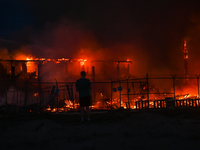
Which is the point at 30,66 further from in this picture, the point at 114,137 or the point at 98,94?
the point at 114,137

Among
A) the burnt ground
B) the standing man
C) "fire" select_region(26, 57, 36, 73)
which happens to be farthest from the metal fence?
the burnt ground

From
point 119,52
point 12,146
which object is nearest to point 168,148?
point 12,146

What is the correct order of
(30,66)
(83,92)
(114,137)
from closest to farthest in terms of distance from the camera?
(114,137) < (83,92) < (30,66)

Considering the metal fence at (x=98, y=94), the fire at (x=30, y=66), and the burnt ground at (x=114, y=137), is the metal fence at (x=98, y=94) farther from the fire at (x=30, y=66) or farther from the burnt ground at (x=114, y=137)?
the burnt ground at (x=114, y=137)

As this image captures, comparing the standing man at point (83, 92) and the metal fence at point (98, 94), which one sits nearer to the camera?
the standing man at point (83, 92)

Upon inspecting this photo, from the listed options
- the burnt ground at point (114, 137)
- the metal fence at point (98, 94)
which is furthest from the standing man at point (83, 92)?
the metal fence at point (98, 94)

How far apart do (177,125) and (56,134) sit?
3263 millimetres

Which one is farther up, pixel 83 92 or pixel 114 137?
pixel 83 92

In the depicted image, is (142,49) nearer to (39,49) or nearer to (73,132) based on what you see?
(39,49)

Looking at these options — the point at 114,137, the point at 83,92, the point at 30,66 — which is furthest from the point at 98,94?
the point at 114,137

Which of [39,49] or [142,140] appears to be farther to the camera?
[39,49]

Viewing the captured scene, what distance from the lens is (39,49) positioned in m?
33.5

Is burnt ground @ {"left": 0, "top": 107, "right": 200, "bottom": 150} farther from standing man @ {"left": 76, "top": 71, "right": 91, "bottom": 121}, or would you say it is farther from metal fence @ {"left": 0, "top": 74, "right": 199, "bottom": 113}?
metal fence @ {"left": 0, "top": 74, "right": 199, "bottom": 113}

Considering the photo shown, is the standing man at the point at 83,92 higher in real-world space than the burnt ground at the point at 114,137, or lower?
higher
